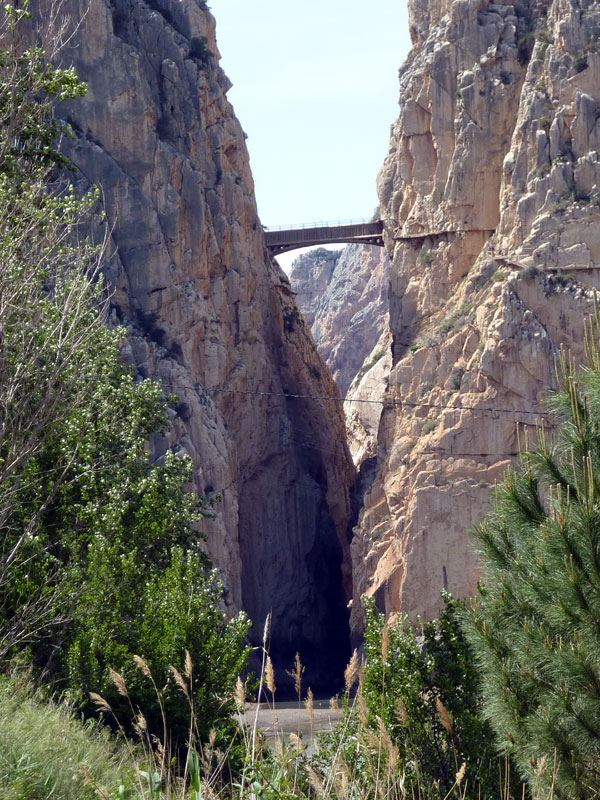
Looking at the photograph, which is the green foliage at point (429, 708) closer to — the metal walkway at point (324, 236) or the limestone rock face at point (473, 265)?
the limestone rock face at point (473, 265)

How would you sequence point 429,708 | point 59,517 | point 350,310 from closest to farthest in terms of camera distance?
point 429,708, point 59,517, point 350,310

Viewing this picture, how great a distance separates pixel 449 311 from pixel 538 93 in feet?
31.3

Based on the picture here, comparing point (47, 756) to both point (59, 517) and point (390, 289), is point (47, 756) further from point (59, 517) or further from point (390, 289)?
point (390, 289)

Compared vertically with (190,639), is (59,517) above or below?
above

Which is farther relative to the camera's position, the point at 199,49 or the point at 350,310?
the point at 350,310

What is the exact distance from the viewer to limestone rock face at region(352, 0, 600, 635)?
135 feet

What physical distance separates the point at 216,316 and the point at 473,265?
11145 millimetres

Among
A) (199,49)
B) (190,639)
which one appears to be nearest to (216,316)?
(199,49)

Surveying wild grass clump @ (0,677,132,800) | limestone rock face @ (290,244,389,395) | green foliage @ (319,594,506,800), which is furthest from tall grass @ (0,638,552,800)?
limestone rock face @ (290,244,389,395)

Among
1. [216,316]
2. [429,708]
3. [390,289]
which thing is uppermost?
[390,289]

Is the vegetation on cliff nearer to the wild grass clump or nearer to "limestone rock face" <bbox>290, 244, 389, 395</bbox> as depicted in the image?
the wild grass clump

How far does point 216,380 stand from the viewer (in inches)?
1750

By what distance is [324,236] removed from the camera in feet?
166

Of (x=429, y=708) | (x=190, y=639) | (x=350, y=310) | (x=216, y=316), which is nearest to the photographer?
(x=429, y=708)
